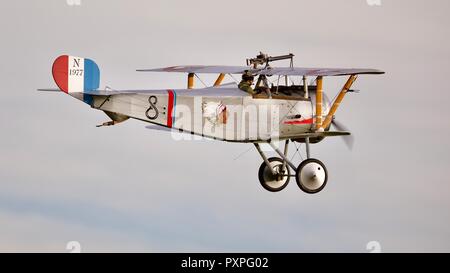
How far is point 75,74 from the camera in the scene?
113 ft

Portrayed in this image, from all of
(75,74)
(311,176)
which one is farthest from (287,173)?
(75,74)

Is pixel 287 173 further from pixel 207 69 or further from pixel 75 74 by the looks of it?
pixel 75 74

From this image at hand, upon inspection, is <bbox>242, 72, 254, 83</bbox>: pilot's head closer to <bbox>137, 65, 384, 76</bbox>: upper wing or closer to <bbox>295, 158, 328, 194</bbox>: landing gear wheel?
<bbox>137, 65, 384, 76</bbox>: upper wing

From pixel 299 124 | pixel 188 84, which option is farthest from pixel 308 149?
pixel 188 84

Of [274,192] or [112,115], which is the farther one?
[274,192]

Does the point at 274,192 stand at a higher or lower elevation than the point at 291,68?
lower

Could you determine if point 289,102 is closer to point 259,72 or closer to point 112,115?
point 259,72

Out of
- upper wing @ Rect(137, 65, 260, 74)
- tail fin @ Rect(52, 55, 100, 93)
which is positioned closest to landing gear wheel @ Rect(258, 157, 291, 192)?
upper wing @ Rect(137, 65, 260, 74)

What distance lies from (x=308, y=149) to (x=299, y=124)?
56cm

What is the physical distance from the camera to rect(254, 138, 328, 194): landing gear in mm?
36156

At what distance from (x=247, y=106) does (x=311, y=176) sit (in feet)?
6.55

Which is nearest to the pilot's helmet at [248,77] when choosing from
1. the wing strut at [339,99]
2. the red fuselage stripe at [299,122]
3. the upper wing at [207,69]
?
the upper wing at [207,69]

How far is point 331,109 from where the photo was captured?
36469 mm

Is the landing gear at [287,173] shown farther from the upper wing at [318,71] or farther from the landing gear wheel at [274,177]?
the upper wing at [318,71]
